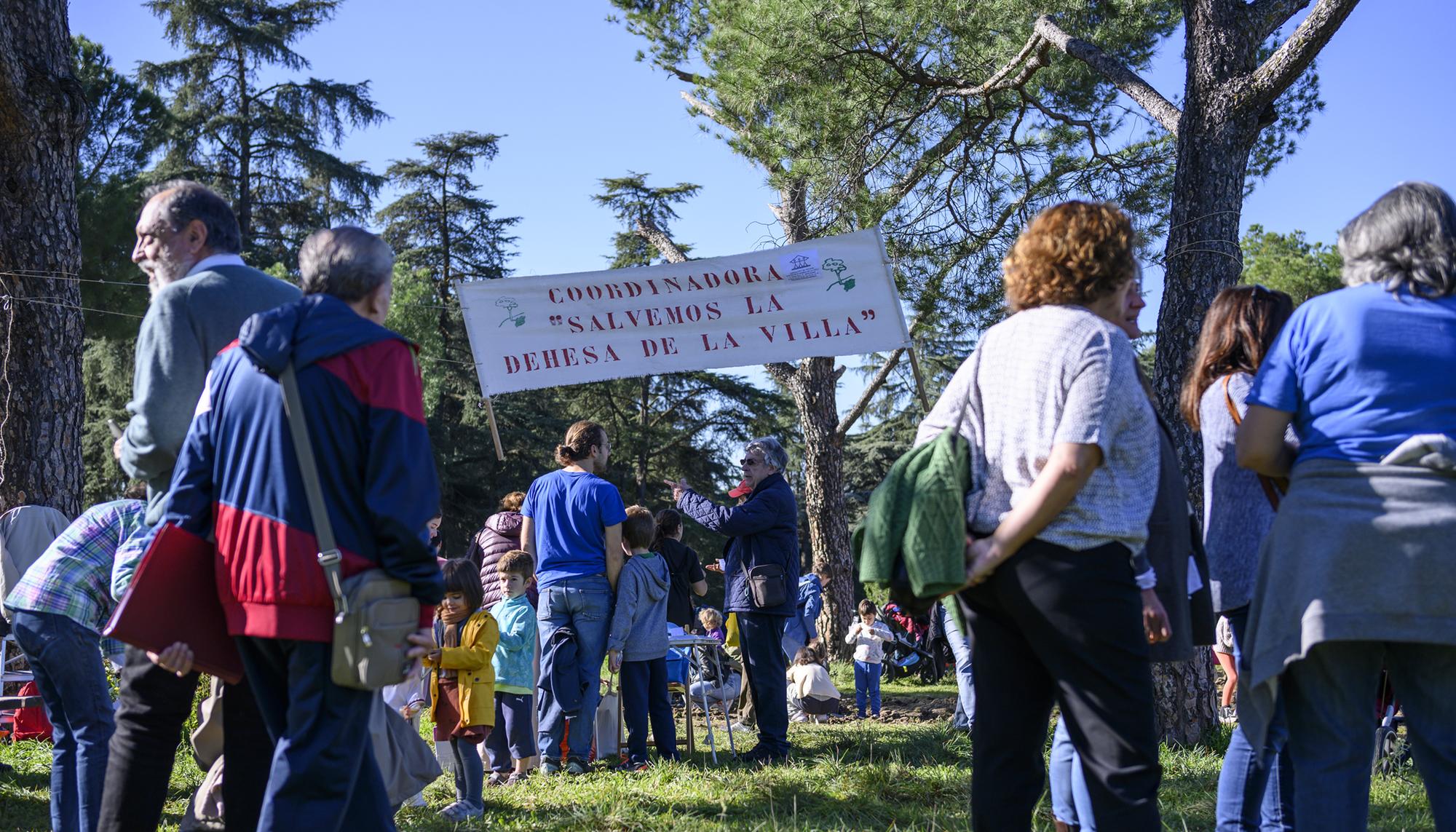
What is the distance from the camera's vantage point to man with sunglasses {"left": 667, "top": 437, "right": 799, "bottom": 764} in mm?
6137

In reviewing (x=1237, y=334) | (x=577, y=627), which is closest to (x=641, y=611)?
(x=577, y=627)

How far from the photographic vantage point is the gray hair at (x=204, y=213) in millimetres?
3049

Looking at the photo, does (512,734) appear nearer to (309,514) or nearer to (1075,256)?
(309,514)

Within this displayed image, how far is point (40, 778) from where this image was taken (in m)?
5.95

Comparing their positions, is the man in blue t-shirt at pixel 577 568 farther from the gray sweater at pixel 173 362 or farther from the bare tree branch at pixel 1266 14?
the bare tree branch at pixel 1266 14

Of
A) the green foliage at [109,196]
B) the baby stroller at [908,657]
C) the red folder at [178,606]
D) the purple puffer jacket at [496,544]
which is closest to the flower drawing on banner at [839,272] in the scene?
the purple puffer jacket at [496,544]

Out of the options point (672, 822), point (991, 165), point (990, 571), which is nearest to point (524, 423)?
point (991, 165)

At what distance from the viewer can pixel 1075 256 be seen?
102 inches

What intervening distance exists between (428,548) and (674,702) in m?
8.30

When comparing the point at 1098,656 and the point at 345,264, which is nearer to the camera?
the point at 1098,656

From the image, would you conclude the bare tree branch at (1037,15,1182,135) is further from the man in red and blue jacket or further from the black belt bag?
the man in red and blue jacket

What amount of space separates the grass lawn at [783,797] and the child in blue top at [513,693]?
34 cm

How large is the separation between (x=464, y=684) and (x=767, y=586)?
66.8 inches

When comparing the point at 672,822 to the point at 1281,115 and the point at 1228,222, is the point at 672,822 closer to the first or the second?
the point at 1228,222
